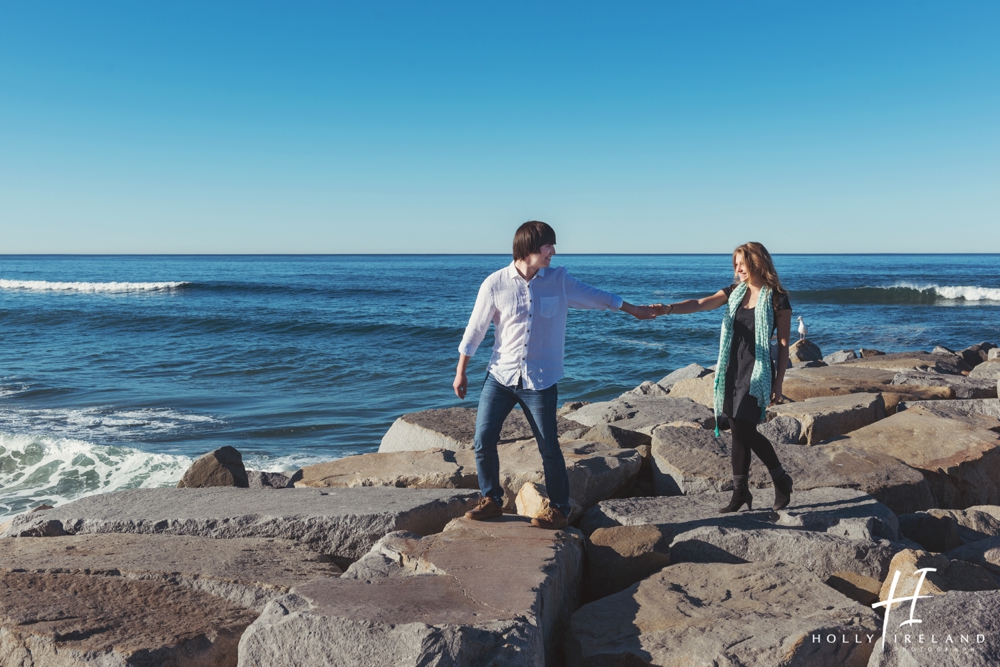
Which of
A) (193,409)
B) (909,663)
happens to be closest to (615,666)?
(909,663)

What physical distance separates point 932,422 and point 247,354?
Answer: 13.5 m

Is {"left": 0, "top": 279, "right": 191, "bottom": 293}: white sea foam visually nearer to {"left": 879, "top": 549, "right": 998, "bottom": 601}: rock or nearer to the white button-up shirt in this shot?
the white button-up shirt

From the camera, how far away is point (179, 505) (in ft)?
13.3

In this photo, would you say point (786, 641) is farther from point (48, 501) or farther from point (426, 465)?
point (48, 501)

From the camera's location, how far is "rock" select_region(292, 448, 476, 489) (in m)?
4.68

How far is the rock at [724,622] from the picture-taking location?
2.54 meters

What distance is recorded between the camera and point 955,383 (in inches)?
306

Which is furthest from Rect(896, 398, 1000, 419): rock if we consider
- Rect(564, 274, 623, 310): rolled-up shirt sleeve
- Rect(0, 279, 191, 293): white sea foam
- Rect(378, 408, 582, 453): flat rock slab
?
Rect(0, 279, 191, 293): white sea foam

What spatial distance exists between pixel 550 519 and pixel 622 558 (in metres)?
0.40

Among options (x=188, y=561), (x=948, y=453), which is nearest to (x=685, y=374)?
(x=948, y=453)

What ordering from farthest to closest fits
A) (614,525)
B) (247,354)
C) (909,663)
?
(247,354), (614,525), (909,663)

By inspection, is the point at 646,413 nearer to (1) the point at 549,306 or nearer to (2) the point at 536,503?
(2) the point at 536,503

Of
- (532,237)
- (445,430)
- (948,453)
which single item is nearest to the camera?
(532,237)

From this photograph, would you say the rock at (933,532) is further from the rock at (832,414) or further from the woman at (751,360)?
the rock at (832,414)
